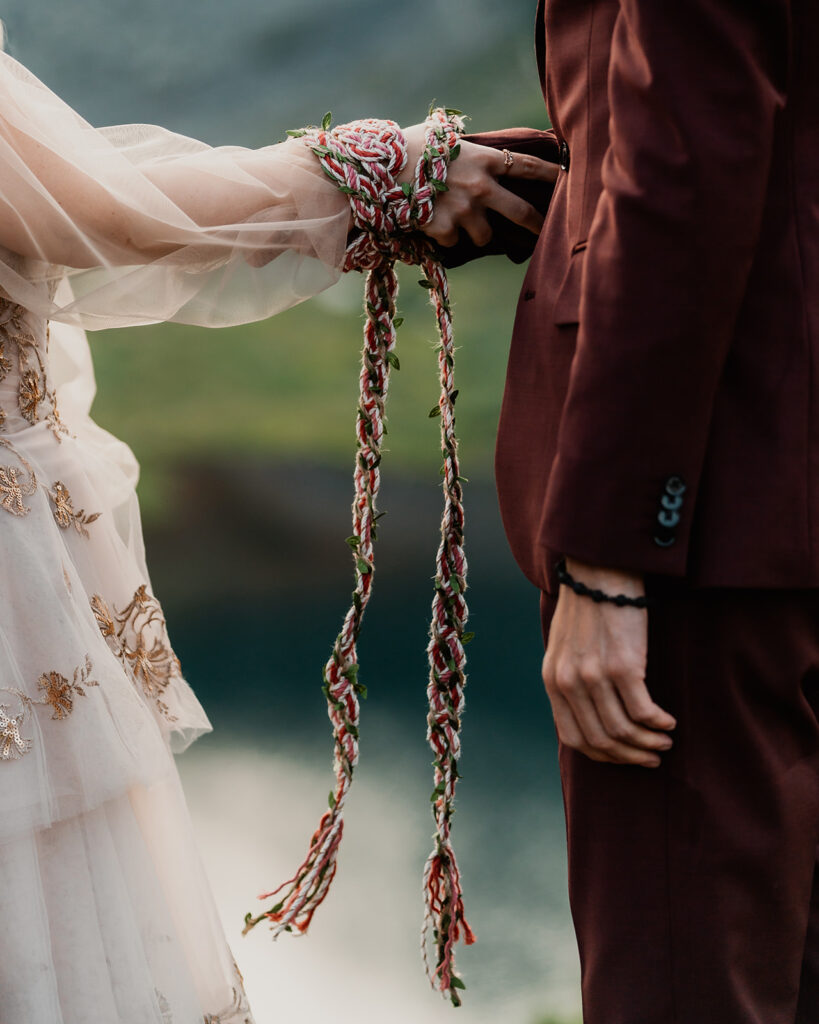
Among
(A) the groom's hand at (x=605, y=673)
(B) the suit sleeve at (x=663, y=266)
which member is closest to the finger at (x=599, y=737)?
(A) the groom's hand at (x=605, y=673)

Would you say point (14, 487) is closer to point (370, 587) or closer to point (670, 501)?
point (370, 587)

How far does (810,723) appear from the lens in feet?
2.11

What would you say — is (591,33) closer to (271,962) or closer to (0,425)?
(0,425)

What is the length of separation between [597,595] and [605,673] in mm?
51

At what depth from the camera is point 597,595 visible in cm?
61

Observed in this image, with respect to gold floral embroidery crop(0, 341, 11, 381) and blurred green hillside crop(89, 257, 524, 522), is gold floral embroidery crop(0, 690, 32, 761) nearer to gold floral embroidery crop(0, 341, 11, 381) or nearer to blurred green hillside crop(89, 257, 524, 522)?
gold floral embroidery crop(0, 341, 11, 381)

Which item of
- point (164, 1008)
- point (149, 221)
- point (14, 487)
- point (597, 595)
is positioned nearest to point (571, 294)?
point (597, 595)

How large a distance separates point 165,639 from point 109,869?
10.4 inches

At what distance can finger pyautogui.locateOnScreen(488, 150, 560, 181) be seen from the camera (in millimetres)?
896

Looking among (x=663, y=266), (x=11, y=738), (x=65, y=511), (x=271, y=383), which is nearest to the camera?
(x=663, y=266)

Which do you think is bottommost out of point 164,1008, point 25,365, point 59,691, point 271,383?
point 164,1008

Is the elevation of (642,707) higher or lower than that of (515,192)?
lower

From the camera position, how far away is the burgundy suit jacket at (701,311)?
1.83 feet

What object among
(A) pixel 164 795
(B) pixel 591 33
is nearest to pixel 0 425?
(A) pixel 164 795
